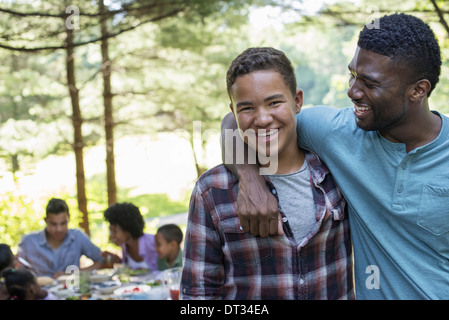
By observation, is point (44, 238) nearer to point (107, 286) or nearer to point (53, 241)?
point (53, 241)

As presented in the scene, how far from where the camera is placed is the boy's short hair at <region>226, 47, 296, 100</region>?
1.62 m

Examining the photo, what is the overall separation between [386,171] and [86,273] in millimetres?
3051

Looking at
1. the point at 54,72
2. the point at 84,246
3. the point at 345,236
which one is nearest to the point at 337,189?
the point at 345,236

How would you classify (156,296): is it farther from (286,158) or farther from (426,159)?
(426,159)

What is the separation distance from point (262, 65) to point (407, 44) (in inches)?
19.6

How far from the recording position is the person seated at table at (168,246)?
176 inches

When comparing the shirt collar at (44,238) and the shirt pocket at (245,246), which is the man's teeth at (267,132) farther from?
the shirt collar at (44,238)

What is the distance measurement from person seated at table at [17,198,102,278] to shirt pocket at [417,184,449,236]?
4.05m

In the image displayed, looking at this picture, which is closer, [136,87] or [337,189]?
[337,189]

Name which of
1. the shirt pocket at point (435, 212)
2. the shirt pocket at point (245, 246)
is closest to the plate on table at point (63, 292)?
the shirt pocket at point (245, 246)

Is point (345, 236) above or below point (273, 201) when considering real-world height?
below

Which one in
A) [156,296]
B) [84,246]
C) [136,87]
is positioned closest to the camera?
[156,296]

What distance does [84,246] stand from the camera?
513 cm

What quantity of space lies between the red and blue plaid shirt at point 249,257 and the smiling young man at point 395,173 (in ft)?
0.26
